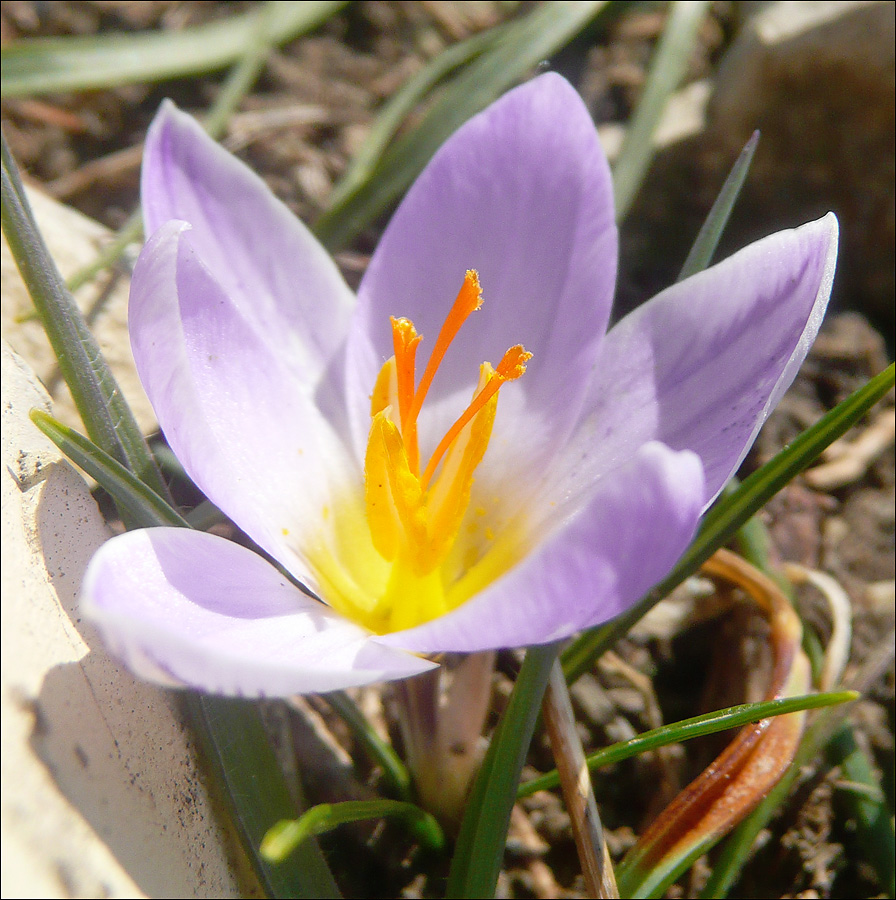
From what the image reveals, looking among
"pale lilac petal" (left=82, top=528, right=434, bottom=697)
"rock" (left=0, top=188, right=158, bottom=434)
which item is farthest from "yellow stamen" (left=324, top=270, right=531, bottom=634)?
"rock" (left=0, top=188, right=158, bottom=434)

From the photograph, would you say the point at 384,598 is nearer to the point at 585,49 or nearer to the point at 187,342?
the point at 187,342

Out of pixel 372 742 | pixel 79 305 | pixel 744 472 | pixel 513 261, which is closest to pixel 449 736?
pixel 372 742

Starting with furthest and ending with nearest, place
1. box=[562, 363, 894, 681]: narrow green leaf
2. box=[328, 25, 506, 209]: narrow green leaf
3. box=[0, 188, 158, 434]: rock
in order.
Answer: box=[328, 25, 506, 209]: narrow green leaf → box=[0, 188, 158, 434]: rock → box=[562, 363, 894, 681]: narrow green leaf

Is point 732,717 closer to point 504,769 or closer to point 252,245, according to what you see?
point 504,769

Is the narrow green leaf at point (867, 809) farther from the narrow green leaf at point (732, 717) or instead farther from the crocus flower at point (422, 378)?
the crocus flower at point (422, 378)

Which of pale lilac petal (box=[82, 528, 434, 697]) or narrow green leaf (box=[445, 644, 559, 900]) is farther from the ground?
pale lilac petal (box=[82, 528, 434, 697])

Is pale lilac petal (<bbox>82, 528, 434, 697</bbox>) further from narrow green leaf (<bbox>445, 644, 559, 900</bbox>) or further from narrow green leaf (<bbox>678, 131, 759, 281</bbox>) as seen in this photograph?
narrow green leaf (<bbox>678, 131, 759, 281</bbox>)
